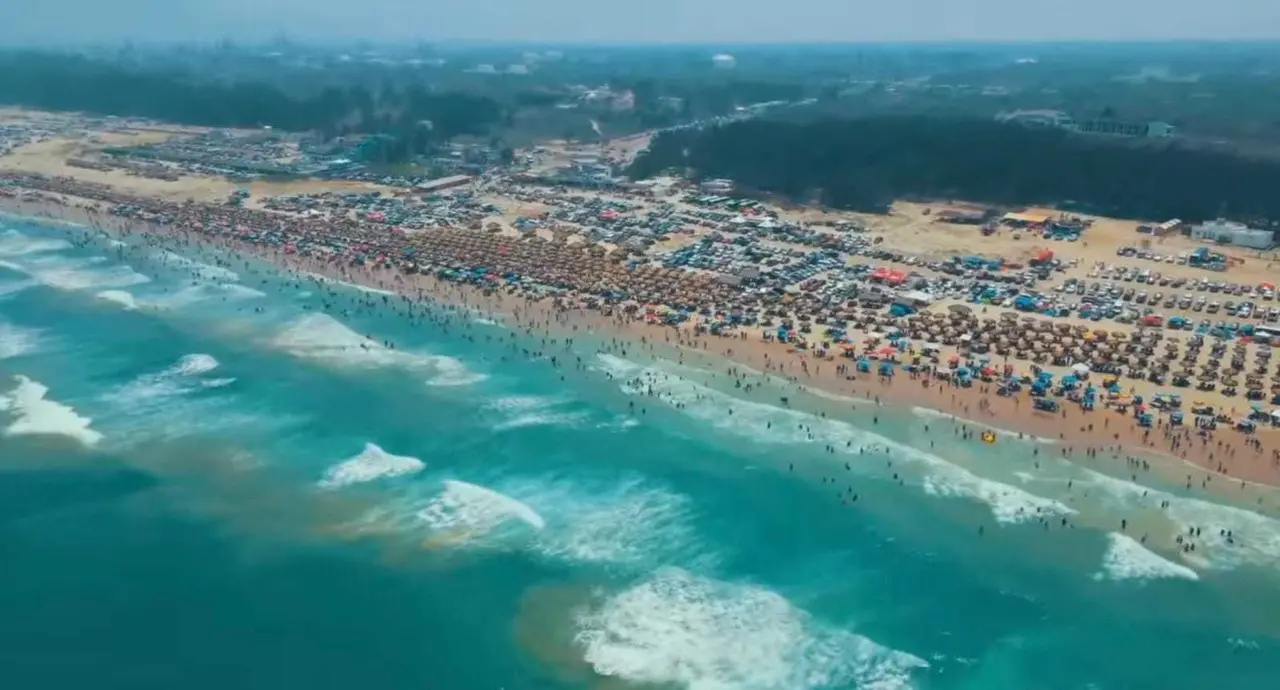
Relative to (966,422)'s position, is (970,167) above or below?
above

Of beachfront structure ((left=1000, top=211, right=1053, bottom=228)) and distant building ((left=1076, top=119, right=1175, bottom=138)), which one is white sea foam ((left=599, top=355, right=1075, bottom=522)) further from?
distant building ((left=1076, top=119, right=1175, bottom=138))

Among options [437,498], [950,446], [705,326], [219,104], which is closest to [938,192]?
[705,326]

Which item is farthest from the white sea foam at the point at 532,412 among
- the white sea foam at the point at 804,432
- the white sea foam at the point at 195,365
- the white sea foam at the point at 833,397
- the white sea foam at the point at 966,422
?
the white sea foam at the point at 195,365

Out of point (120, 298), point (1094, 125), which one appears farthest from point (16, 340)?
point (1094, 125)

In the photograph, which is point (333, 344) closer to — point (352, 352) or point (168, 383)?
point (352, 352)

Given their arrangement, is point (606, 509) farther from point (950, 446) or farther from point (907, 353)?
point (907, 353)

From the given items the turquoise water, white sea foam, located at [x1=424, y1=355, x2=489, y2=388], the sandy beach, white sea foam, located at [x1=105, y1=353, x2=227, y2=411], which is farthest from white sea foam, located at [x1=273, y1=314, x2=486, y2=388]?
the sandy beach

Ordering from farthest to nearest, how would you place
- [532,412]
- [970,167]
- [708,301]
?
[970,167]
[708,301]
[532,412]
